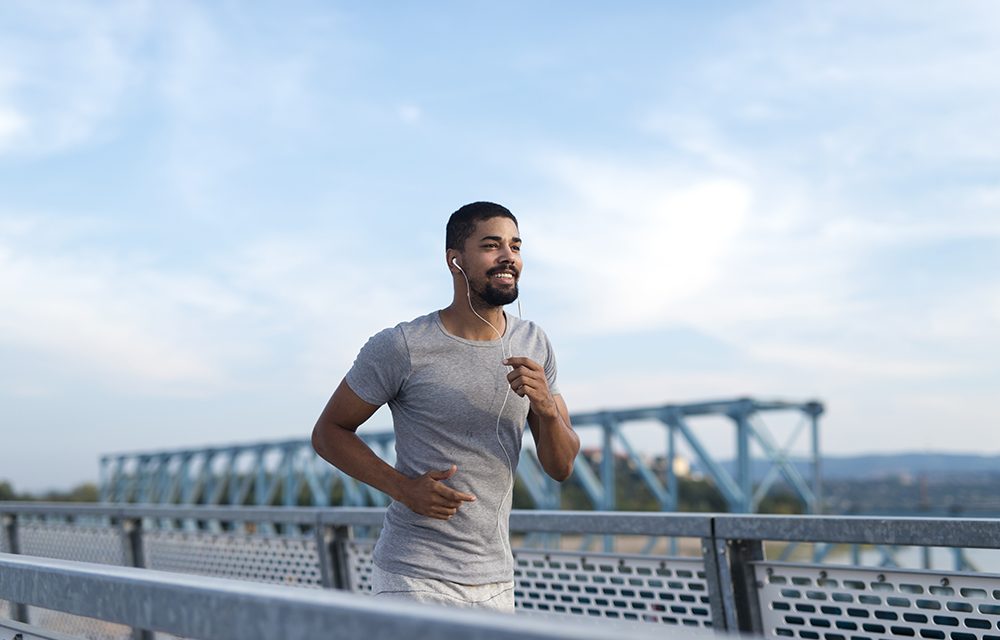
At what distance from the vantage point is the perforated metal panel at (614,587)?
14.6 ft

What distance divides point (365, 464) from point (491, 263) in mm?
627

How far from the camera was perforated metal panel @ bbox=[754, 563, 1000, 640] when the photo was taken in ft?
11.8

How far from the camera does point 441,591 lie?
3.16 meters

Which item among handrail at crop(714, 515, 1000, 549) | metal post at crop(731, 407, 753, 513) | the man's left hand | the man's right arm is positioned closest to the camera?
the man's left hand

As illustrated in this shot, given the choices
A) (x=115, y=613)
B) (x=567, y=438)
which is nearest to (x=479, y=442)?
(x=567, y=438)

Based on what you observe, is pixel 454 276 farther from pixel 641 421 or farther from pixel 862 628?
pixel 641 421

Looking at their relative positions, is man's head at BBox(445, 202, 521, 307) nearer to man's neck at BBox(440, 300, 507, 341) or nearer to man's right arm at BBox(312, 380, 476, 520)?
man's neck at BBox(440, 300, 507, 341)

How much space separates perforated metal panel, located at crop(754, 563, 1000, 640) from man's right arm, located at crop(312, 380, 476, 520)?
1454 mm

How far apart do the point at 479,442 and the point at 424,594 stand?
41 centimetres

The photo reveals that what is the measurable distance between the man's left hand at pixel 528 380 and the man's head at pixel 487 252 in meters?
0.23

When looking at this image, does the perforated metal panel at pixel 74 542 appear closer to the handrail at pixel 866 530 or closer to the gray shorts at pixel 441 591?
the handrail at pixel 866 530

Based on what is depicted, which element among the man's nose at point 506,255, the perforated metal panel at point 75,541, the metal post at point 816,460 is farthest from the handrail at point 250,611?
the metal post at point 816,460

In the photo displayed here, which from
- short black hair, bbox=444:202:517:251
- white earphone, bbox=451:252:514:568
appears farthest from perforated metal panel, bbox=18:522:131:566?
short black hair, bbox=444:202:517:251

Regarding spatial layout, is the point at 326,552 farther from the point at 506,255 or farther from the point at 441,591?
the point at 506,255
